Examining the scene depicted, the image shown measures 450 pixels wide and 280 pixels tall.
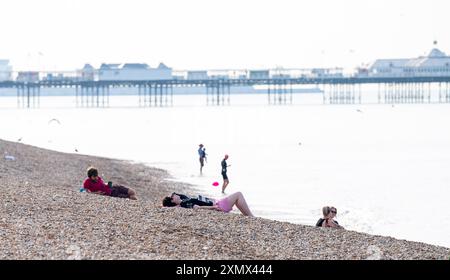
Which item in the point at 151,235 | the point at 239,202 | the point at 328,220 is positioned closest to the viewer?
the point at 151,235

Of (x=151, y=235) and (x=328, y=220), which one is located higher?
(x=151, y=235)

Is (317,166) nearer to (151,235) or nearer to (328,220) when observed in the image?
(328,220)

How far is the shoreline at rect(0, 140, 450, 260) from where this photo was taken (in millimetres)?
10891

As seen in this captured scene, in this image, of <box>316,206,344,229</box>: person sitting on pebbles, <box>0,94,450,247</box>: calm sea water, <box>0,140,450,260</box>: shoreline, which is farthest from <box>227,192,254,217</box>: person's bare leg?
<box>0,94,450,247</box>: calm sea water

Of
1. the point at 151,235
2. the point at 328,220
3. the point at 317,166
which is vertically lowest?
the point at 317,166

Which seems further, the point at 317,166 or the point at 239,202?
the point at 317,166

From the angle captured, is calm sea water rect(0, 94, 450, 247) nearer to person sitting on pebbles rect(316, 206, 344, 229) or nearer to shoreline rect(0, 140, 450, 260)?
person sitting on pebbles rect(316, 206, 344, 229)

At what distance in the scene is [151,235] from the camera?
11.8m

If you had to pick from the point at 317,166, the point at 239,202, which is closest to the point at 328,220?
the point at 239,202

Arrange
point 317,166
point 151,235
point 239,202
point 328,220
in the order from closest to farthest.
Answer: point 151,235 < point 328,220 < point 239,202 < point 317,166

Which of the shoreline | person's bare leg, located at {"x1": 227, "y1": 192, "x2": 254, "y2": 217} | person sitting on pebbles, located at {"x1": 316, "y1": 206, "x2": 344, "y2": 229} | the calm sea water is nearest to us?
the shoreline
